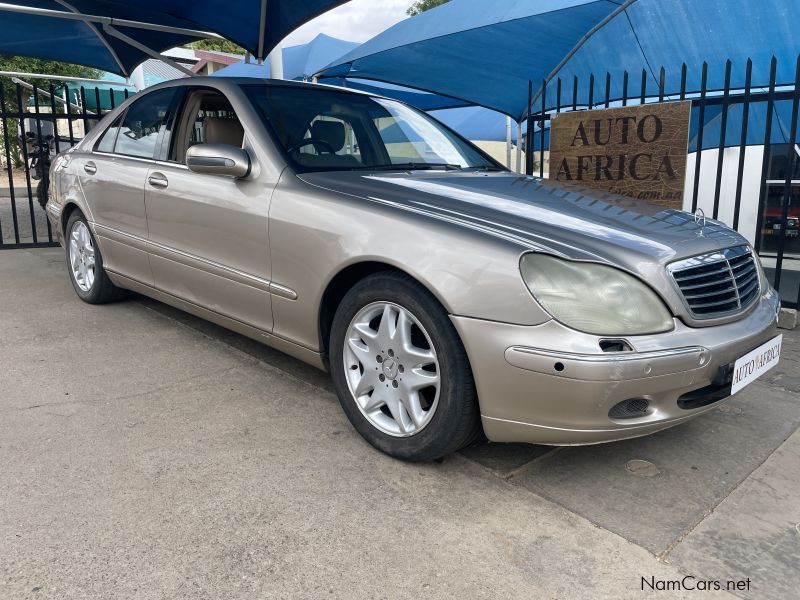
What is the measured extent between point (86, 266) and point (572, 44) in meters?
5.99

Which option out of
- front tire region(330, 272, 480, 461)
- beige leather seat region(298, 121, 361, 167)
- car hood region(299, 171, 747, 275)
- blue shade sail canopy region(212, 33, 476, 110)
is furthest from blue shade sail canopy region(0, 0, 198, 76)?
front tire region(330, 272, 480, 461)

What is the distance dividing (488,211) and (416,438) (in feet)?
3.07

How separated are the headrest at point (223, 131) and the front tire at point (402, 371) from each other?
1.29 m

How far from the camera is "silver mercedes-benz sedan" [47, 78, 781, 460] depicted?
2182mm

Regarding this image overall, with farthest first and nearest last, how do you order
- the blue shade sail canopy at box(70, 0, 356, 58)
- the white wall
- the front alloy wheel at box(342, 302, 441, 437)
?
1. the white wall
2. the blue shade sail canopy at box(70, 0, 356, 58)
3. the front alloy wheel at box(342, 302, 441, 437)

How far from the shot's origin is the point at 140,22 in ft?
25.6

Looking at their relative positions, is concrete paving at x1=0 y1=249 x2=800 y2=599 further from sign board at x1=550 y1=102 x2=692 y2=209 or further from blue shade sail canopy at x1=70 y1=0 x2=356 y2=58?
blue shade sail canopy at x1=70 y1=0 x2=356 y2=58

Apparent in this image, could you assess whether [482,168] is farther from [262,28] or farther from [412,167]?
[262,28]

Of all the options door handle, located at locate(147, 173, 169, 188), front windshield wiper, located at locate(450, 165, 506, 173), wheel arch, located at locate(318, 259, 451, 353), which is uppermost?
front windshield wiper, located at locate(450, 165, 506, 173)

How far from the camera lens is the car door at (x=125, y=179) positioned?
3.94m

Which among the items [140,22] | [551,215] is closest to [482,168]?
[551,215]

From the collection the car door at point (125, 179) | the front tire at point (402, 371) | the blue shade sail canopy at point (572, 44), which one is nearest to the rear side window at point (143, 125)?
the car door at point (125, 179)

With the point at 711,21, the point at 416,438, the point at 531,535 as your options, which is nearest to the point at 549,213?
the point at 416,438

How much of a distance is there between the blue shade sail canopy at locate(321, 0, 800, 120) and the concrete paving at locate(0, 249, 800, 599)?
4.16 m
